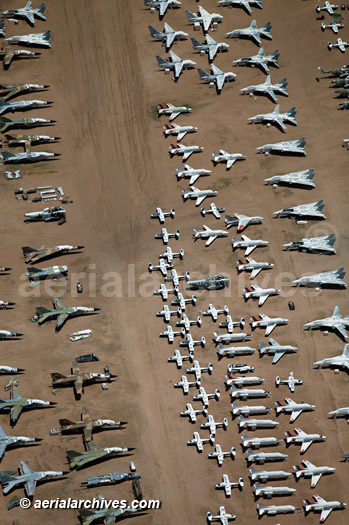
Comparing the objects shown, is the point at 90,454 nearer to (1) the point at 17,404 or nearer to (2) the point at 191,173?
(1) the point at 17,404

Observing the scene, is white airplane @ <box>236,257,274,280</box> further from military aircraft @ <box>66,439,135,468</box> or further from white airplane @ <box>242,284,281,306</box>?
military aircraft @ <box>66,439,135,468</box>

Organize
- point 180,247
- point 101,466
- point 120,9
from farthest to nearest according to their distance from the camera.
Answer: point 120,9 → point 180,247 → point 101,466

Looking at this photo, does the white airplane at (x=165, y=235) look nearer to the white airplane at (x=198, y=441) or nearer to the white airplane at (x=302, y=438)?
the white airplane at (x=198, y=441)

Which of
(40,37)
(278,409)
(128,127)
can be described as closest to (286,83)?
(128,127)

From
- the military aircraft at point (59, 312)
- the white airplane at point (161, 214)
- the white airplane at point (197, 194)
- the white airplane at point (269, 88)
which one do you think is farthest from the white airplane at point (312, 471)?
the white airplane at point (269, 88)

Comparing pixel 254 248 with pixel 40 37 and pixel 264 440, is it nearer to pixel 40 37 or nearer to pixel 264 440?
pixel 264 440

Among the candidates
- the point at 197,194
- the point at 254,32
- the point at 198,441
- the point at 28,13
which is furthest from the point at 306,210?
the point at 28,13
